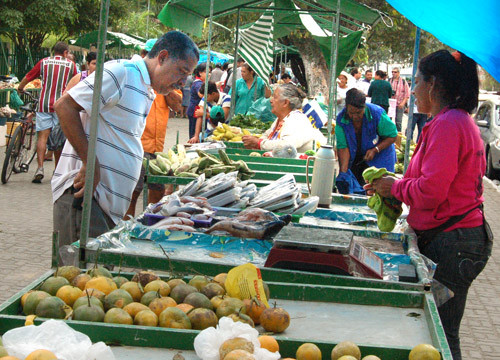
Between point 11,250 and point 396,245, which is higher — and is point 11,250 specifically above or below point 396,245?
below

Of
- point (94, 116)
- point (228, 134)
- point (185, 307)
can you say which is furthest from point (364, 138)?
point (185, 307)

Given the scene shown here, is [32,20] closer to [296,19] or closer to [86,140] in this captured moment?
[296,19]

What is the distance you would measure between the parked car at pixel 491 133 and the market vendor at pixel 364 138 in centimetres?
776

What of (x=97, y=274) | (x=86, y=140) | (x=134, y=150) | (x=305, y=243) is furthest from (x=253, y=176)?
(x=97, y=274)

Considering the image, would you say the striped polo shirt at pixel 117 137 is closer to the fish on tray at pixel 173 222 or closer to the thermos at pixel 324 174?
the fish on tray at pixel 173 222

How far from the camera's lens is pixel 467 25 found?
2789 millimetres

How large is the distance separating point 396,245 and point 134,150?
1647 mm

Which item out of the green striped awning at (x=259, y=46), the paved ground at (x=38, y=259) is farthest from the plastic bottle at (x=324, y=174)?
the green striped awning at (x=259, y=46)

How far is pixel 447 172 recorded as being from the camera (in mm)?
3119

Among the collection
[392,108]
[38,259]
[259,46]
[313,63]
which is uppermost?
[313,63]

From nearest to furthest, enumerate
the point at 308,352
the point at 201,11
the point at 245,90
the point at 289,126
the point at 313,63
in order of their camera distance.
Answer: the point at 308,352 < the point at 289,126 < the point at 201,11 < the point at 245,90 < the point at 313,63

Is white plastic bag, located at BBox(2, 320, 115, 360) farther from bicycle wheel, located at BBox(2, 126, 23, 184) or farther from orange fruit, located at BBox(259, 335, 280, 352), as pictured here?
bicycle wheel, located at BBox(2, 126, 23, 184)

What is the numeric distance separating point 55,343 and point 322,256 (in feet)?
4.22

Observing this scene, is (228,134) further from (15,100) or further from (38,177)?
(15,100)
